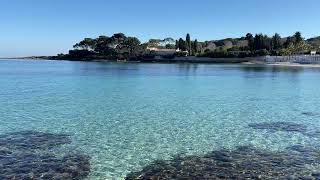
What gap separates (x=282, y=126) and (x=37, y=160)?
34.7 ft

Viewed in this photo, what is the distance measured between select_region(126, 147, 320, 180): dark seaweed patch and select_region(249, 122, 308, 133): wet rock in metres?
3.74

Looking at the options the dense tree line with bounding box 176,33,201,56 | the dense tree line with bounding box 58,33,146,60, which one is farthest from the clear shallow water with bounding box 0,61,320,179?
the dense tree line with bounding box 58,33,146,60

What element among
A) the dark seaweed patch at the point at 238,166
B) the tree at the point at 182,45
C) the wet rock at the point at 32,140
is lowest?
the dark seaweed patch at the point at 238,166

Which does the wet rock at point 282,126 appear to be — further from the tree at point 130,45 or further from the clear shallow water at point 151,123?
the tree at point 130,45

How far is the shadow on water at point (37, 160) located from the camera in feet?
33.7

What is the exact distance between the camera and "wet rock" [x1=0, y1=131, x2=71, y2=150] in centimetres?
1325

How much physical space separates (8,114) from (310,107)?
54.4 feet

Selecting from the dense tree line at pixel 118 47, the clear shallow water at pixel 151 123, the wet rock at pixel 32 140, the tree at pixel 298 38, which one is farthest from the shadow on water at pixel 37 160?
the dense tree line at pixel 118 47

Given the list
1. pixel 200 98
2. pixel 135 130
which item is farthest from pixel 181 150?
pixel 200 98

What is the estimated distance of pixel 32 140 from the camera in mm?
14203

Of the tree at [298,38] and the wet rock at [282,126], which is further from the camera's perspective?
the tree at [298,38]

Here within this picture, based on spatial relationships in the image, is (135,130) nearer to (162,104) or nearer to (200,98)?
(162,104)

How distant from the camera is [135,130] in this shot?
1656 centimetres

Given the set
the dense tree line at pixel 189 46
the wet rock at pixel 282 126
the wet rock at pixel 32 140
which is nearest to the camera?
the wet rock at pixel 32 140
